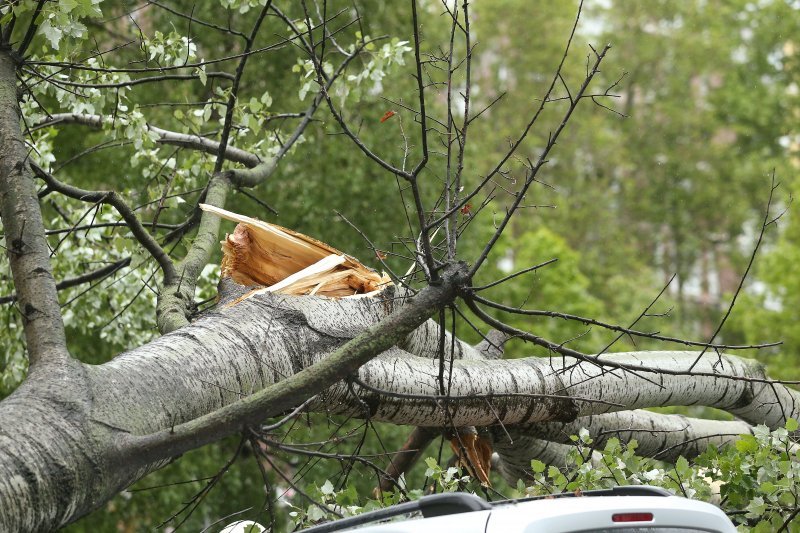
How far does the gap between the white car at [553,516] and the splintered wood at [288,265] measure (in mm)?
2059

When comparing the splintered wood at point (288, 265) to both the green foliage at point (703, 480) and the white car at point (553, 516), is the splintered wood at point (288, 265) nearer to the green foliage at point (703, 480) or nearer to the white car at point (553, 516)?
the green foliage at point (703, 480)

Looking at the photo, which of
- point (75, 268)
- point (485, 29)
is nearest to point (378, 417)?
point (75, 268)

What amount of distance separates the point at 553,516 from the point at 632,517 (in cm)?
27

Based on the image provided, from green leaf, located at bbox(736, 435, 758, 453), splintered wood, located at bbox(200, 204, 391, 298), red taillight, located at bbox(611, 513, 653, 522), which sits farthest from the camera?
splintered wood, located at bbox(200, 204, 391, 298)

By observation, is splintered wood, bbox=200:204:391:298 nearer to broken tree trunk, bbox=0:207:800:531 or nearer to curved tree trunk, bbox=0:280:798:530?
broken tree trunk, bbox=0:207:800:531

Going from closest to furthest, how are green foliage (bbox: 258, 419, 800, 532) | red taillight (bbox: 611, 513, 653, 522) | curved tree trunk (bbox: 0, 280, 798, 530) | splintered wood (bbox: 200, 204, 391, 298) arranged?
red taillight (bbox: 611, 513, 653, 522)
curved tree trunk (bbox: 0, 280, 798, 530)
green foliage (bbox: 258, 419, 800, 532)
splintered wood (bbox: 200, 204, 391, 298)

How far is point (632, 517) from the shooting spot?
9.48 ft

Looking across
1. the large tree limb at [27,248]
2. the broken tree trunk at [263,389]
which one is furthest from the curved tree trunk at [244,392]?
the large tree limb at [27,248]

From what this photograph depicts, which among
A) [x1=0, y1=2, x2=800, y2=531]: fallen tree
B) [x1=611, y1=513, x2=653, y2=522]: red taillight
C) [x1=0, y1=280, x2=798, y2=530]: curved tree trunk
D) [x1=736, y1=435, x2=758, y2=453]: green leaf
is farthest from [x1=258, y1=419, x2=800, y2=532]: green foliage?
[x1=611, y1=513, x2=653, y2=522]: red taillight

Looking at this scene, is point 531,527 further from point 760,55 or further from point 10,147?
point 760,55

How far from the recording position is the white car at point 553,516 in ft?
8.97

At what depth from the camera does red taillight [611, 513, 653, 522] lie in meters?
2.86

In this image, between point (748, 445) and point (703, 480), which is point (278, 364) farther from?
point (748, 445)

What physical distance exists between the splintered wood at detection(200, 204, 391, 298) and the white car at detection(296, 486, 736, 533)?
206 centimetres
